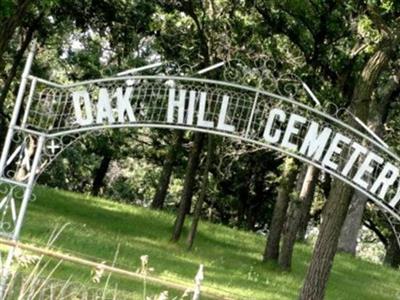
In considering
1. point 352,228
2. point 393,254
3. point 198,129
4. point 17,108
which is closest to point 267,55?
point 198,129

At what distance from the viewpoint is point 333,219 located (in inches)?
419

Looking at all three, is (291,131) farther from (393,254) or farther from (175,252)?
(393,254)

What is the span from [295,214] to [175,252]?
9.03ft

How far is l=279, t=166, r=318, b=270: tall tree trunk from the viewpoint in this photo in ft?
53.2

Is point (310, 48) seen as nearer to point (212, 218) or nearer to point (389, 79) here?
point (389, 79)

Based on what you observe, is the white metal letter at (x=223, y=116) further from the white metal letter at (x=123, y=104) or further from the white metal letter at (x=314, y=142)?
the white metal letter at (x=123, y=104)

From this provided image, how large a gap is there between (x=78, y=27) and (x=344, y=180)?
13.1 meters

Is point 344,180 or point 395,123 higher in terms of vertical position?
point 395,123

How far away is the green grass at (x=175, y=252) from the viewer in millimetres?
13656

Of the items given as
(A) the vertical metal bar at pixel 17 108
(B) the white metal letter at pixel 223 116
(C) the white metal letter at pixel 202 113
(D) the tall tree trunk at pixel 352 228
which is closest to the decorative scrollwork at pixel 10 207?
(A) the vertical metal bar at pixel 17 108

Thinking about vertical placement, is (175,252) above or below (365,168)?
below

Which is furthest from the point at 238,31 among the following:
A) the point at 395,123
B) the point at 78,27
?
the point at 395,123

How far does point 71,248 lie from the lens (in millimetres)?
13688

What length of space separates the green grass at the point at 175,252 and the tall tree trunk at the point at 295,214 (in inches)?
15.1
